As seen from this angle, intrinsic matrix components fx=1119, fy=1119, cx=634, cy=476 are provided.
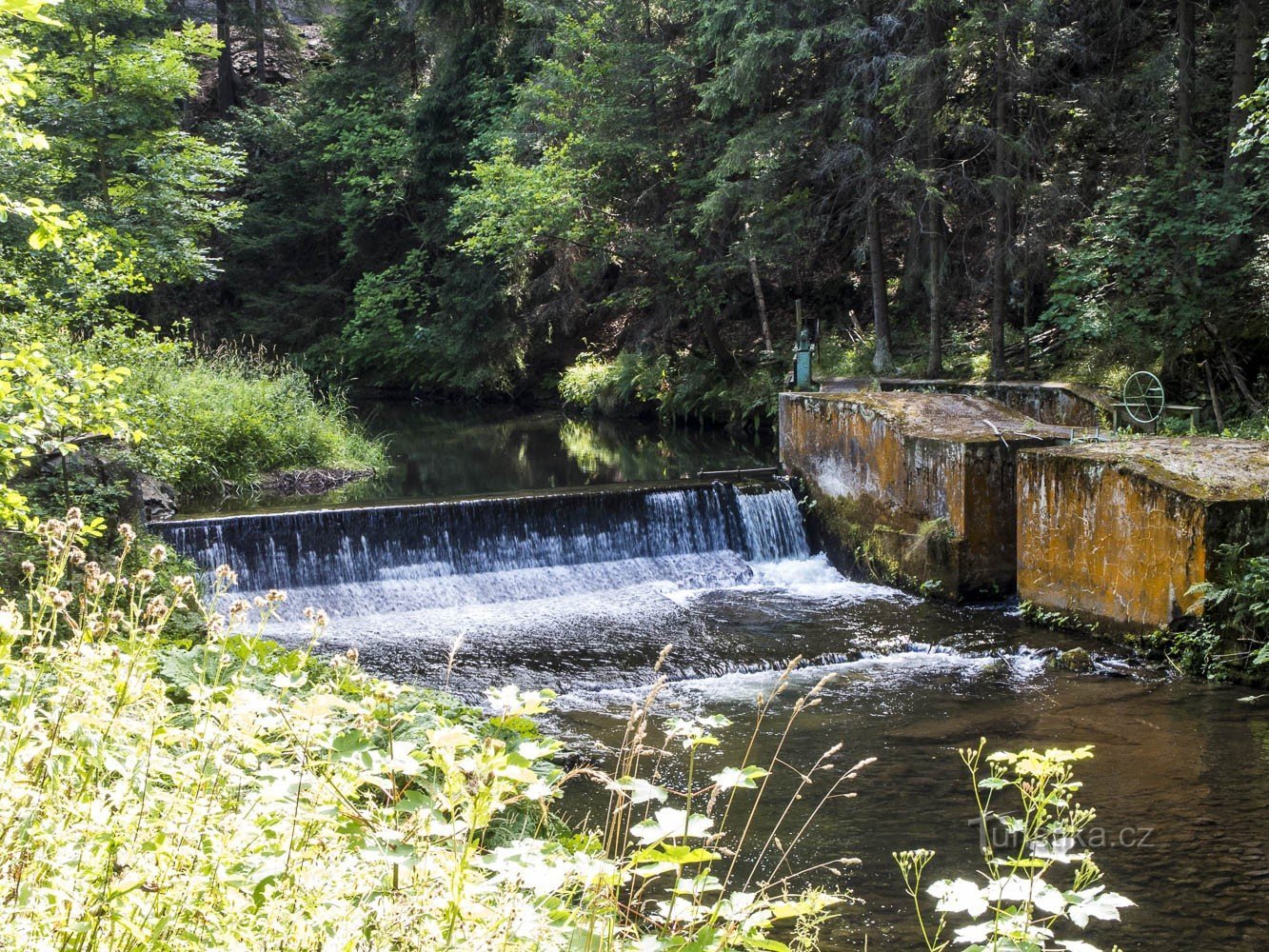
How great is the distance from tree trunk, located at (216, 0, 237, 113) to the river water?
24908 mm

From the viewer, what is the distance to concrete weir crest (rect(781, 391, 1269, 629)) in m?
8.46

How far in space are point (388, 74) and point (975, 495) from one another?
26300mm

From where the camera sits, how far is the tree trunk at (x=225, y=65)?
34906 millimetres

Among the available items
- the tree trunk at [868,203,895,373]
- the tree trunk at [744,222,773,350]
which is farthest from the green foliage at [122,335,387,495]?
the tree trunk at [868,203,895,373]

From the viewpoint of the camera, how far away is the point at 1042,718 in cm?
746

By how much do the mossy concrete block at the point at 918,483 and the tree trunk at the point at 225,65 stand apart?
28.7 m

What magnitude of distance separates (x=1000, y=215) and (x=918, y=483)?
6.67 metres

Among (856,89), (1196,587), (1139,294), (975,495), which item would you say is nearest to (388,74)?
(856,89)

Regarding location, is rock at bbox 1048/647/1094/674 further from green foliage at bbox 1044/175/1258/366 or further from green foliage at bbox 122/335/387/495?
green foliage at bbox 122/335/387/495

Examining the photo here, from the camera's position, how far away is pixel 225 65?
35281mm

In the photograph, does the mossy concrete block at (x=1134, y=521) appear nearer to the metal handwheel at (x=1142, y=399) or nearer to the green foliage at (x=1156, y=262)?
the metal handwheel at (x=1142, y=399)

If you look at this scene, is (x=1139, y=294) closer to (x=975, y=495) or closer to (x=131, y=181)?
(x=975, y=495)

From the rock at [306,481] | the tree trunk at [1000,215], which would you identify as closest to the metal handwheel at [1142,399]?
the tree trunk at [1000,215]

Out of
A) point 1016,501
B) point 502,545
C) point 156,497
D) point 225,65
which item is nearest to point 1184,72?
point 1016,501
